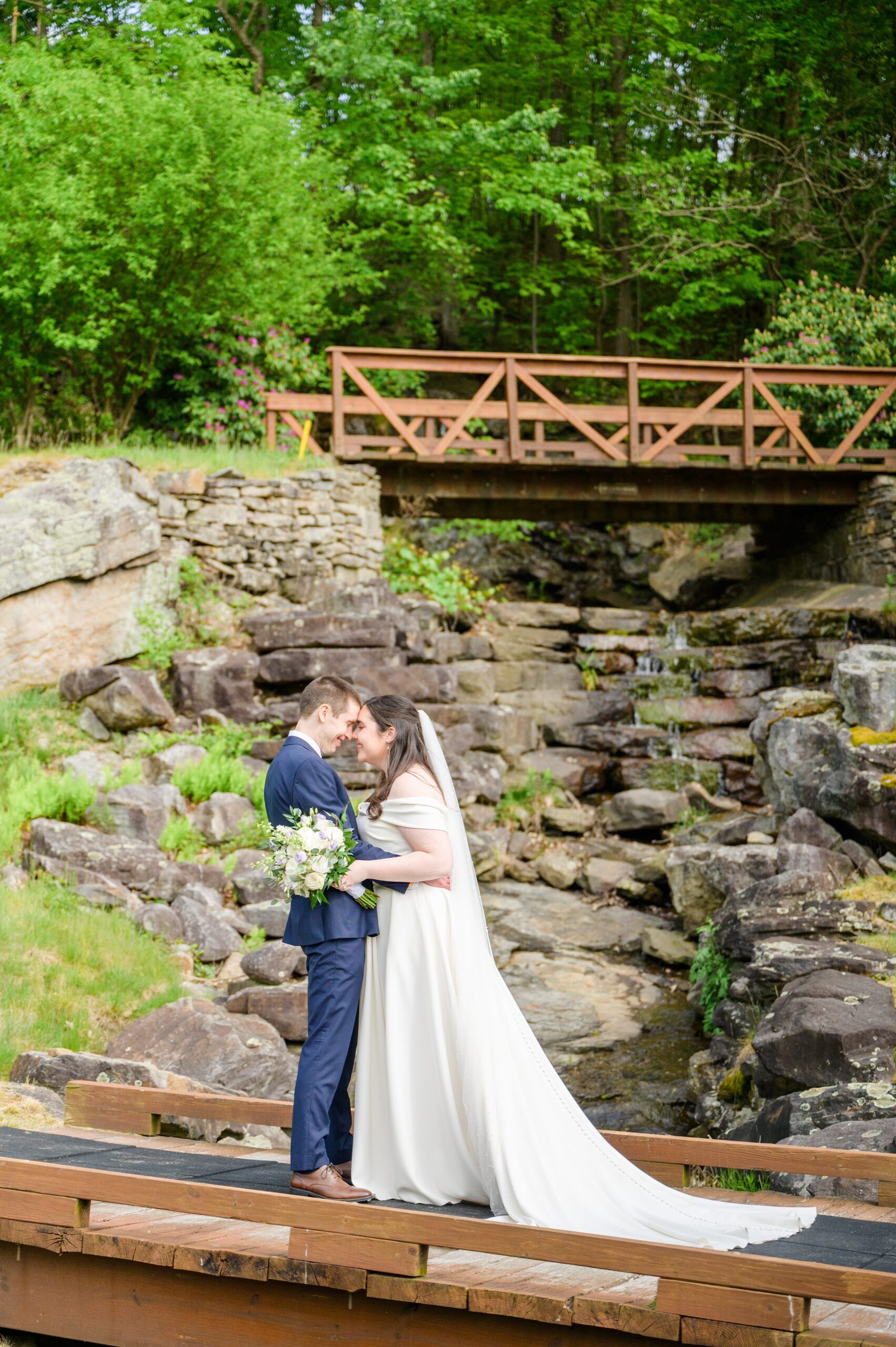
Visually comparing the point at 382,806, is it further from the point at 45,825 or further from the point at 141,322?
the point at 141,322

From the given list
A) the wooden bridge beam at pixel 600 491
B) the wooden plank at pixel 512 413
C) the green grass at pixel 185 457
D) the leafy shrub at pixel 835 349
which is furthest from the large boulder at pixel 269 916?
the leafy shrub at pixel 835 349

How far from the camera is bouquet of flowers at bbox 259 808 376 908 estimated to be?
13.3 ft

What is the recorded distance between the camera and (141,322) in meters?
16.6

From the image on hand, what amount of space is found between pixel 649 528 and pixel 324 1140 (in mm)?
22034

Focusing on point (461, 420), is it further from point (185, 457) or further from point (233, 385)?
point (185, 457)

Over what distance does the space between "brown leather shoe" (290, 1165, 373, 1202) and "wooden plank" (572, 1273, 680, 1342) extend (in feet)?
3.21

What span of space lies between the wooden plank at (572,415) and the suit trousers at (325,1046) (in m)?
14.8

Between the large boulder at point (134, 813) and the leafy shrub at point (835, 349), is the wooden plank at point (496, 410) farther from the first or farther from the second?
the large boulder at point (134, 813)

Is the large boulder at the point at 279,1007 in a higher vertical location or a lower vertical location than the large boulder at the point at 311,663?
lower

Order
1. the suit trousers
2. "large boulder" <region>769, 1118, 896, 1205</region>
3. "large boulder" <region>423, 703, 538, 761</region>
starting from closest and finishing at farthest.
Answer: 1. the suit trousers
2. "large boulder" <region>769, 1118, 896, 1205</region>
3. "large boulder" <region>423, 703, 538, 761</region>

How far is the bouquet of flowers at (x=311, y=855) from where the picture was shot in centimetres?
404

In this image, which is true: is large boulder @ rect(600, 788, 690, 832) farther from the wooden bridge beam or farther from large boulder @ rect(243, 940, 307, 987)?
large boulder @ rect(243, 940, 307, 987)

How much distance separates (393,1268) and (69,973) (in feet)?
16.9

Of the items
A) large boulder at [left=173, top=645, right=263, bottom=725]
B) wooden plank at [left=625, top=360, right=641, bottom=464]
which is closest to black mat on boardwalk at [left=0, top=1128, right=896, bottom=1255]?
large boulder at [left=173, top=645, right=263, bottom=725]
